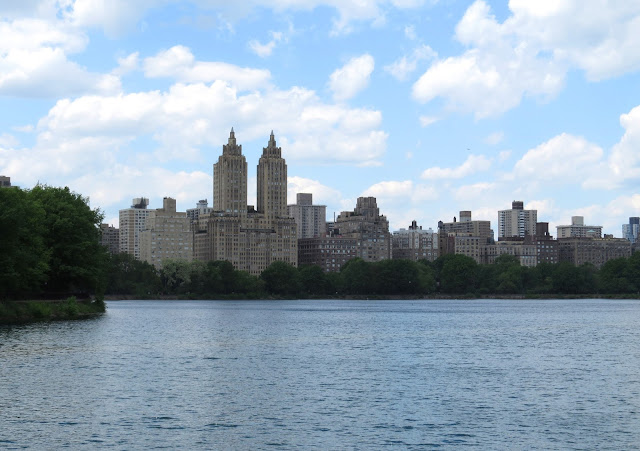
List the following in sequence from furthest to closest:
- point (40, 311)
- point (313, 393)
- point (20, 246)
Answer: point (40, 311)
point (20, 246)
point (313, 393)

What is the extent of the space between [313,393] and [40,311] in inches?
2429

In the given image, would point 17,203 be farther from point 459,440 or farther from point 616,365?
point 459,440

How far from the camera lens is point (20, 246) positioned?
10175cm

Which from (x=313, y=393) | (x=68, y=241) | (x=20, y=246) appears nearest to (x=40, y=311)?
(x=20, y=246)

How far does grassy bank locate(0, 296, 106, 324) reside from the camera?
323 feet

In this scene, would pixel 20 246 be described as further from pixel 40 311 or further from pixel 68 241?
pixel 68 241

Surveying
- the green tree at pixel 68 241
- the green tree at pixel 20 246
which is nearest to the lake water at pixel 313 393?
the green tree at pixel 20 246

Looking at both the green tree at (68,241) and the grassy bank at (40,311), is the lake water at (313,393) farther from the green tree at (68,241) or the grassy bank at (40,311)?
the green tree at (68,241)

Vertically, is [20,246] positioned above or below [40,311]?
above

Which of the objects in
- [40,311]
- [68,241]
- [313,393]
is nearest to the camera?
[313,393]

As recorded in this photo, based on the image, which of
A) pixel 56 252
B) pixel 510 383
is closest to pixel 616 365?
pixel 510 383

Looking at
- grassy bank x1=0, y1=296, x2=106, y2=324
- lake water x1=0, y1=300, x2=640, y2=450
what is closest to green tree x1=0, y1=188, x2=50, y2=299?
grassy bank x1=0, y1=296, x2=106, y2=324

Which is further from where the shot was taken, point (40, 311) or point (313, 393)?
point (40, 311)

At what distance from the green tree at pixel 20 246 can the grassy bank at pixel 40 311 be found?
1934mm
